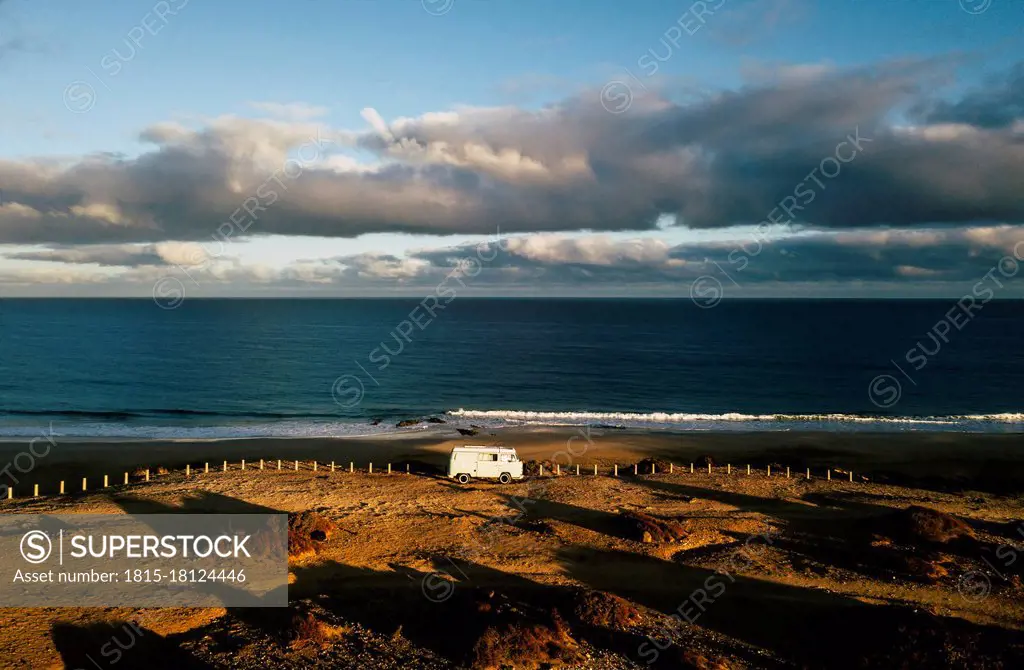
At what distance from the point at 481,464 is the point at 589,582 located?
45.6 feet

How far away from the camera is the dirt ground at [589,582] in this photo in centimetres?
1652

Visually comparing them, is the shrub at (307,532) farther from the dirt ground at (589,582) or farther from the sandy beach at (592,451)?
the sandy beach at (592,451)

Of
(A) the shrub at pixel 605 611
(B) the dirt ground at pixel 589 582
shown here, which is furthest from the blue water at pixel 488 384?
(A) the shrub at pixel 605 611

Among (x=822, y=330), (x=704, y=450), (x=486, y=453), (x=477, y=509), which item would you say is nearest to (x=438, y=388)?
(x=704, y=450)

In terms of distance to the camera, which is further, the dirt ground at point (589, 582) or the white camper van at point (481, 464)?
the white camper van at point (481, 464)

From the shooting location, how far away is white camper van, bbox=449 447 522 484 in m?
34.4

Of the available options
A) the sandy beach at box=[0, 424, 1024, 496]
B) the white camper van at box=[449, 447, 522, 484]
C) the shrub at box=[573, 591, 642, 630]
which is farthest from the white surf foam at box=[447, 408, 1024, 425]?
the shrub at box=[573, 591, 642, 630]

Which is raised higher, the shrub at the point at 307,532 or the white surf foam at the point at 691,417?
the shrub at the point at 307,532

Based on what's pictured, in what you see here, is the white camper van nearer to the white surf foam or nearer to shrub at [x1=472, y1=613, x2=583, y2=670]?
shrub at [x1=472, y1=613, x2=583, y2=670]

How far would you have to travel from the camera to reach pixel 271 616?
18.5m

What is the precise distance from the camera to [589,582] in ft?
70.5

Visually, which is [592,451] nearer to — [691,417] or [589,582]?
[691,417]

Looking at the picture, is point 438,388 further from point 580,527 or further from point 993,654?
point 993,654

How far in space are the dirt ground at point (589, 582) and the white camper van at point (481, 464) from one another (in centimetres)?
89
